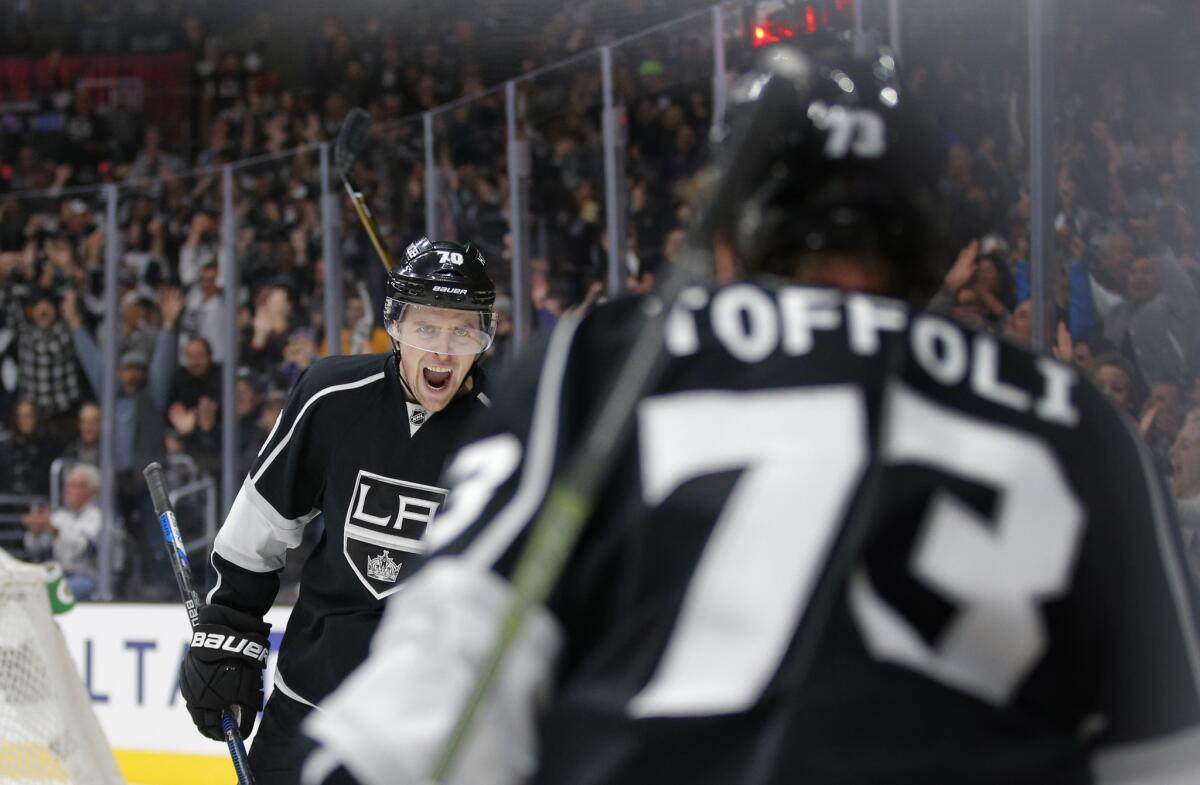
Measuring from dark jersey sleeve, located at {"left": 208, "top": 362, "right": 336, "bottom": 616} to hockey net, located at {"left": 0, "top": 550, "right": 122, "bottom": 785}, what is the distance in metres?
0.36

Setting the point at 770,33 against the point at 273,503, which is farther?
the point at 770,33

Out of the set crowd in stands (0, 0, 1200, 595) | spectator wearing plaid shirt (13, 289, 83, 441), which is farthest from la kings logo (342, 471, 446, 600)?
spectator wearing plaid shirt (13, 289, 83, 441)

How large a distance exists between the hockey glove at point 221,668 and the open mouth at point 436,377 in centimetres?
50

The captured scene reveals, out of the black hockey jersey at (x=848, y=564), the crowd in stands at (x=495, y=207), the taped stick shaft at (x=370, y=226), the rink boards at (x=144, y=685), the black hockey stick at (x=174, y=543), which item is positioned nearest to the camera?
the black hockey jersey at (x=848, y=564)

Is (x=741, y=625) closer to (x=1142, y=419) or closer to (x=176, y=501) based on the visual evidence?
(x=1142, y=419)

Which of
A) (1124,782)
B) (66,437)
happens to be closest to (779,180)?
(1124,782)

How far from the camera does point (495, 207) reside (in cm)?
484

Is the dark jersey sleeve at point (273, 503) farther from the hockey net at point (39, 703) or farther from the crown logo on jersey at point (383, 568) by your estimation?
the hockey net at point (39, 703)

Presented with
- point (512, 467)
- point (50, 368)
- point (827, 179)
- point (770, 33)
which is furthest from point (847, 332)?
point (50, 368)

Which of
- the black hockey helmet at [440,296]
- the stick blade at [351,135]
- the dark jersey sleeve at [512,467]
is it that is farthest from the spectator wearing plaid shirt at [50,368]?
the dark jersey sleeve at [512,467]

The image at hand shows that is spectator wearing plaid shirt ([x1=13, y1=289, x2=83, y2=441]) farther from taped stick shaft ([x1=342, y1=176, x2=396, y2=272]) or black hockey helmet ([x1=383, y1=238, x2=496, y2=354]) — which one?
black hockey helmet ([x1=383, y1=238, x2=496, y2=354])

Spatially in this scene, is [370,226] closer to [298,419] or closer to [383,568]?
[298,419]

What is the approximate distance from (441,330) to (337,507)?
1.10 ft

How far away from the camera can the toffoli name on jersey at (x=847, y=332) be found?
912 millimetres
